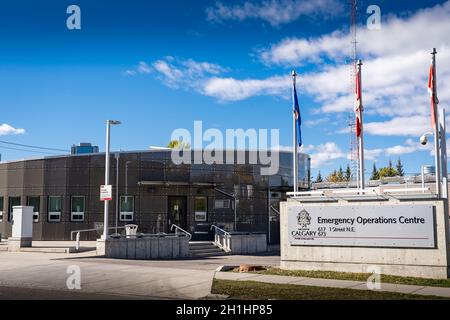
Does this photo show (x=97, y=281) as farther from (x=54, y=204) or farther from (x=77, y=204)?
(x=54, y=204)

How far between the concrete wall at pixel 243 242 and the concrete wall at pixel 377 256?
12197 millimetres

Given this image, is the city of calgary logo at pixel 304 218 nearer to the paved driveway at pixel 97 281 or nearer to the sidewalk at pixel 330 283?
the sidewalk at pixel 330 283

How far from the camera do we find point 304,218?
17297mm

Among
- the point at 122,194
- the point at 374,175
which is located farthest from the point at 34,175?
the point at 374,175

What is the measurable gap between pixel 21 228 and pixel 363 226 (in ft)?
54.3

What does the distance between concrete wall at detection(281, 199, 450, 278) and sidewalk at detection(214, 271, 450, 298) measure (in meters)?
1.73

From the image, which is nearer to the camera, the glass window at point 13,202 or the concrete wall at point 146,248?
the concrete wall at point 146,248

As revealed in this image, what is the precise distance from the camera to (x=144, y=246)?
2553cm

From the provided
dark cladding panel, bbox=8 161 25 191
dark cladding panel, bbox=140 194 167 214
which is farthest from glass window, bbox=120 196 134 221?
dark cladding panel, bbox=8 161 25 191

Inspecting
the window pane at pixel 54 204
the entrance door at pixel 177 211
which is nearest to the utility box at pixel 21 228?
the window pane at pixel 54 204

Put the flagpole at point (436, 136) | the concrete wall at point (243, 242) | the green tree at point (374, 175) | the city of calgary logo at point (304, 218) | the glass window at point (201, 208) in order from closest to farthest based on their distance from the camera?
the flagpole at point (436, 136) < the city of calgary logo at point (304, 218) < the concrete wall at point (243, 242) < the glass window at point (201, 208) < the green tree at point (374, 175)

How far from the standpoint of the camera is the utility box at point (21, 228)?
25.1m

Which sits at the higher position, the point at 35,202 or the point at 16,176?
the point at 16,176
